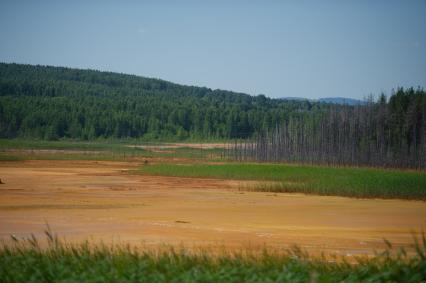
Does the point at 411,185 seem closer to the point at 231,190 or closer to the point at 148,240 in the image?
the point at 231,190

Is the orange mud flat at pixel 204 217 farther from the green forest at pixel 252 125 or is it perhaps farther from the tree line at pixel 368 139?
the green forest at pixel 252 125

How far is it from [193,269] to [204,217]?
17492mm

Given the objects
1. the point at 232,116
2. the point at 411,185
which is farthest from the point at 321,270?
the point at 232,116

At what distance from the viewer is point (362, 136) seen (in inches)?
3049

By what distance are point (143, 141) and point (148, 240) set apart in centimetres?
12538

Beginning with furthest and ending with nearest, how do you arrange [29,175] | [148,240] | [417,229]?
[29,175] → [417,229] → [148,240]

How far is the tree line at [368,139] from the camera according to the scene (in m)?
70.6

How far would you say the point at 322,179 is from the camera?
157 feet

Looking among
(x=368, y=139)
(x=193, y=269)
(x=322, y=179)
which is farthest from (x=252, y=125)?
(x=193, y=269)

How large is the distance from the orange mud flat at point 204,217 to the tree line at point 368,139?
2676 cm

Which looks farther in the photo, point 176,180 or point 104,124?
point 104,124

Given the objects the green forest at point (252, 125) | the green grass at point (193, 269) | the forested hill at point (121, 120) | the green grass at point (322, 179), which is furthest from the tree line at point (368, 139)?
the forested hill at point (121, 120)

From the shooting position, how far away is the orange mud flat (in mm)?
22219

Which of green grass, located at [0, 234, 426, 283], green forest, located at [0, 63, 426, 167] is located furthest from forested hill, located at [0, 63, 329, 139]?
green grass, located at [0, 234, 426, 283]
